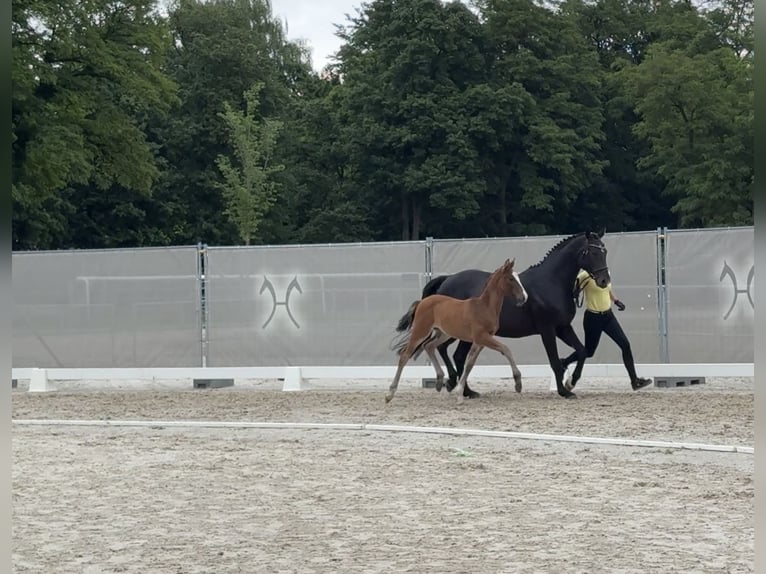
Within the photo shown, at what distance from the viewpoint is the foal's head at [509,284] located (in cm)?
1264

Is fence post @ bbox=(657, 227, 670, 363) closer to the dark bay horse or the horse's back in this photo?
the dark bay horse

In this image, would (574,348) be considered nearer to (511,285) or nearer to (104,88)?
(511,285)

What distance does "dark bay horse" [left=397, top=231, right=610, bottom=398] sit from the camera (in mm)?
13312

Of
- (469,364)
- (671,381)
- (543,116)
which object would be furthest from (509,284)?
(543,116)

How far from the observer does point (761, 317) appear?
1.60m

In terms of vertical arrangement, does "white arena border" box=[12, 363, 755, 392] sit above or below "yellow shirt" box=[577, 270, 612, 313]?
below

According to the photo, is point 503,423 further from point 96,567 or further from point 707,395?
point 96,567

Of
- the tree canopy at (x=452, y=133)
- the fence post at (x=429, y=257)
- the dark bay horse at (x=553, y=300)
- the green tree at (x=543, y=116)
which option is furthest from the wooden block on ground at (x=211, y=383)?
the green tree at (x=543, y=116)

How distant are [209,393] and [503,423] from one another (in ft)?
18.4

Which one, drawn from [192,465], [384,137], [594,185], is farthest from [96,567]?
[594,185]

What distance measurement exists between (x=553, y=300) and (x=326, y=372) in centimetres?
375

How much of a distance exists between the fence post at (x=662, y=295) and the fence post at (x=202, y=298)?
261 inches

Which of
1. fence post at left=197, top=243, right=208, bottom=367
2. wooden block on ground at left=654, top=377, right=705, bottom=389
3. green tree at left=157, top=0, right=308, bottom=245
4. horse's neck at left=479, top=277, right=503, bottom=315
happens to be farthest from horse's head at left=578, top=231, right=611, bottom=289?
green tree at left=157, top=0, right=308, bottom=245

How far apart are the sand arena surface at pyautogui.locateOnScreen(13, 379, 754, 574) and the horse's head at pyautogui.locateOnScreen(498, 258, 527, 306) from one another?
50.7 inches
